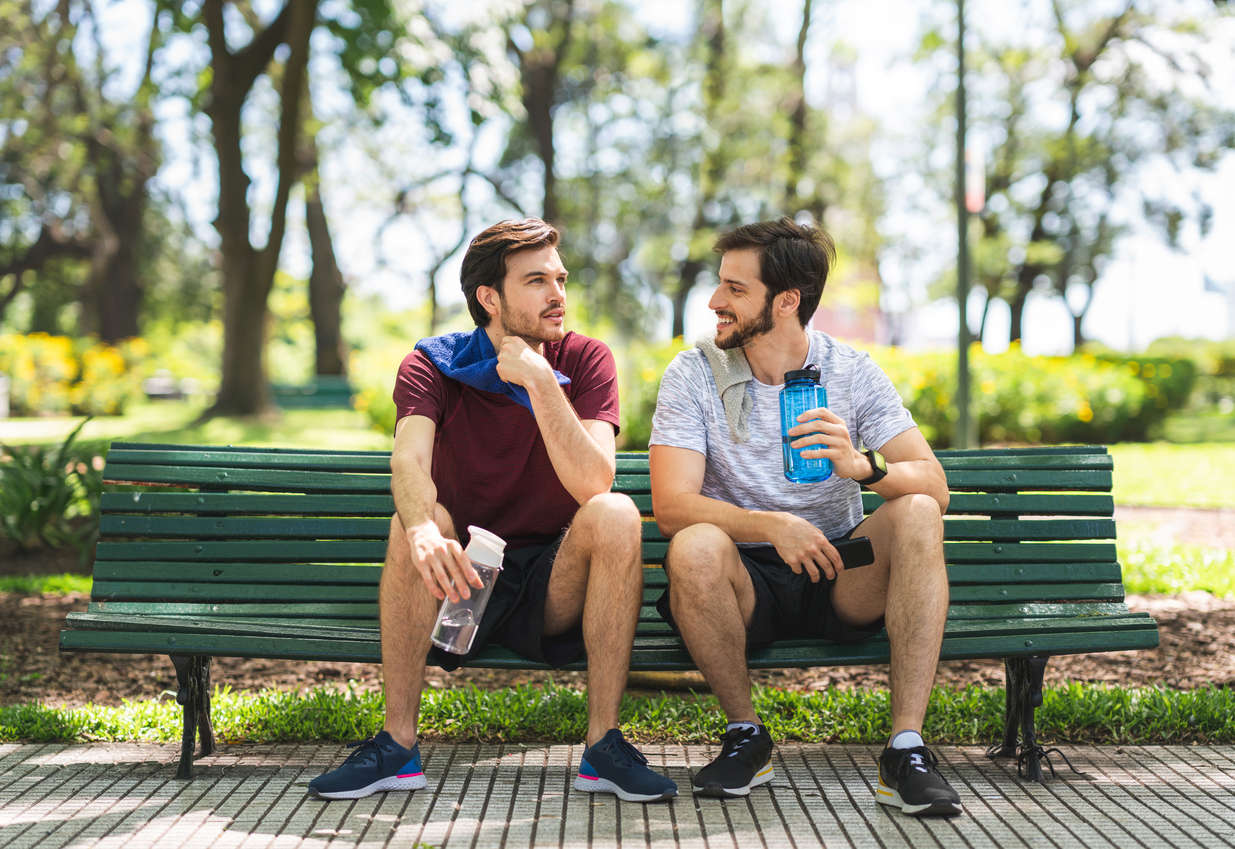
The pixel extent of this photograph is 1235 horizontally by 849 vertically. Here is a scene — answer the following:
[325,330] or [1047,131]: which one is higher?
[1047,131]

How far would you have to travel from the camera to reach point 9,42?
19281 mm

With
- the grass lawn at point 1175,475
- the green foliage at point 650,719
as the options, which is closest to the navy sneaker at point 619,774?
the green foliage at point 650,719

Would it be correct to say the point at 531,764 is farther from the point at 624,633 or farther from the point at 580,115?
the point at 580,115

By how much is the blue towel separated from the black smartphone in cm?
94

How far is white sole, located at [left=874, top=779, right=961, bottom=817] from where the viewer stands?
123 inches

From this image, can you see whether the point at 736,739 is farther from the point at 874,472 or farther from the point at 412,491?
the point at 412,491

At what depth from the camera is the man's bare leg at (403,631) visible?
133 inches

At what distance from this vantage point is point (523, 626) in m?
3.45

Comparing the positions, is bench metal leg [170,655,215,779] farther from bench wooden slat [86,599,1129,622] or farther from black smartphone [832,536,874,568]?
black smartphone [832,536,874,568]

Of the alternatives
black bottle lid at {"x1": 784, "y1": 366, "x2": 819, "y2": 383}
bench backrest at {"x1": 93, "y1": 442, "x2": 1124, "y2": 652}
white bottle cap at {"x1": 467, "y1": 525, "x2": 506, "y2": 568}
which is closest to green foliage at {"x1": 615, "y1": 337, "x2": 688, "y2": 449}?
bench backrest at {"x1": 93, "y1": 442, "x2": 1124, "y2": 652}

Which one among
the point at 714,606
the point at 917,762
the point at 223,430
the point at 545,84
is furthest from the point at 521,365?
the point at 545,84

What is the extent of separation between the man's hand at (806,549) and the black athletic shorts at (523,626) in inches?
24.7

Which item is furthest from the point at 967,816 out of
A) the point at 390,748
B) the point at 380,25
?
the point at 380,25

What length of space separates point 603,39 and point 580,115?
2.15 meters
